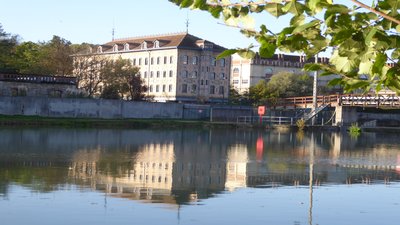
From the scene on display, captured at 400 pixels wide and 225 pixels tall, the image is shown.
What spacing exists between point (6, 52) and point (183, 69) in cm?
3020

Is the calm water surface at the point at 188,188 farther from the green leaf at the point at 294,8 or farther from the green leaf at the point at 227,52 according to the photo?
the green leaf at the point at 294,8

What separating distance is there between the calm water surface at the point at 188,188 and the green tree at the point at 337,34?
9.53 m

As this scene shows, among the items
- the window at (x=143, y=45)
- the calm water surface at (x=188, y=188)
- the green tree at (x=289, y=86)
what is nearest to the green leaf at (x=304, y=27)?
the calm water surface at (x=188, y=188)

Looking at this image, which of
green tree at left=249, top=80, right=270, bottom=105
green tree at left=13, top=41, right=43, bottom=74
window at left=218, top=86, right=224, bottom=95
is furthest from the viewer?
window at left=218, top=86, right=224, bottom=95

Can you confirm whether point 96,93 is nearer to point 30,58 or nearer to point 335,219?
point 30,58

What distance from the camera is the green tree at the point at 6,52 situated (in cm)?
7488

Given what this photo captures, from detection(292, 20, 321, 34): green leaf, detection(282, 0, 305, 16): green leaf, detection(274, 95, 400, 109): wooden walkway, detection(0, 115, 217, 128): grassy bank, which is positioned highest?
detection(274, 95, 400, 109): wooden walkway

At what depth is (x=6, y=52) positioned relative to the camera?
7681 cm

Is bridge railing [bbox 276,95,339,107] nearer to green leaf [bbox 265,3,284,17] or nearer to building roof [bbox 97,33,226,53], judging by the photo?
building roof [bbox 97,33,226,53]

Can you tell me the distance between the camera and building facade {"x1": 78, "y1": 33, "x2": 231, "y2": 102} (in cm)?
9906

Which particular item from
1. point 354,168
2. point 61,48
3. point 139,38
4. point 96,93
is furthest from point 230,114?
point 354,168

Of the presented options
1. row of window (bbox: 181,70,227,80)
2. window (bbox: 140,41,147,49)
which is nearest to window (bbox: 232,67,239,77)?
row of window (bbox: 181,70,227,80)

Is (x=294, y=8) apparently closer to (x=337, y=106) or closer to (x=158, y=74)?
(x=337, y=106)

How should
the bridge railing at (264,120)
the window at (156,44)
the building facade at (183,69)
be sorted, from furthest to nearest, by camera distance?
the window at (156,44) → the building facade at (183,69) → the bridge railing at (264,120)
